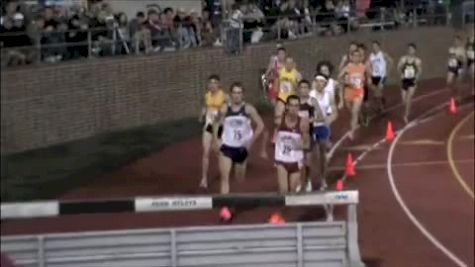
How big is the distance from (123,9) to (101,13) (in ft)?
0.88

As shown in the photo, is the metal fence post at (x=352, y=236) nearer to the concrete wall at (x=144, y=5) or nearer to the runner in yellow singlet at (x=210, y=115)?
the runner in yellow singlet at (x=210, y=115)

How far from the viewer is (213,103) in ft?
15.2

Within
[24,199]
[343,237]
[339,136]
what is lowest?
[339,136]

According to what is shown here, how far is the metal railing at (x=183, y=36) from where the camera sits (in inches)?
103

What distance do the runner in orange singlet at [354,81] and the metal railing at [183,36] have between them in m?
1.03

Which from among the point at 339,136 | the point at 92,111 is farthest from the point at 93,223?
the point at 339,136

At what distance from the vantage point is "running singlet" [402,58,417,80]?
10.3 metres

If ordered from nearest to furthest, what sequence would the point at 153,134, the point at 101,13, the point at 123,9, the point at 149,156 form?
the point at 101,13 < the point at 123,9 < the point at 153,134 < the point at 149,156

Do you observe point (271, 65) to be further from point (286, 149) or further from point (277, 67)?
point (286, 149)

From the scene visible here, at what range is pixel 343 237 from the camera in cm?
380

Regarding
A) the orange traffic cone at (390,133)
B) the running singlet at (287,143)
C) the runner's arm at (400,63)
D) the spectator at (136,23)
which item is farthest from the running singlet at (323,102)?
the orange traffic cone at (390,133)

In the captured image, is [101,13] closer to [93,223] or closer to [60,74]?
[60,74]

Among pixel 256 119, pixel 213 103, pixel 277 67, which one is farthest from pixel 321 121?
pixel 277 67

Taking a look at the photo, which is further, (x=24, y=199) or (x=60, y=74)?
(x=60, y=74)
